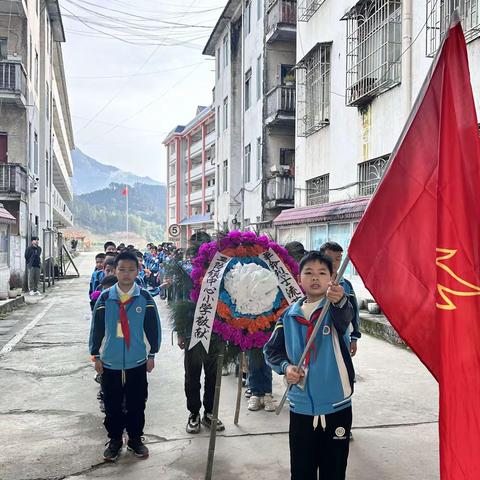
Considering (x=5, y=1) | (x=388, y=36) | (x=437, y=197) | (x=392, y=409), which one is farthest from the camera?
(x=5, y=1)

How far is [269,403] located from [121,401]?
5.41ft

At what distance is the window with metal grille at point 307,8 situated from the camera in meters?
14.3

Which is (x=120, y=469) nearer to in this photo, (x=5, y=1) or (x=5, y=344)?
(x=5, y=344)

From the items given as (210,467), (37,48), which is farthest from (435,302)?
(37,48)

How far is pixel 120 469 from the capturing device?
3.82 metres

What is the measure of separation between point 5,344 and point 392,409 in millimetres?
6402

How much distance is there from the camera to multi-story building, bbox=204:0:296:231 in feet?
58.7

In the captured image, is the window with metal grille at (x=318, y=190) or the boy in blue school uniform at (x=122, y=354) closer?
the boy in blue school uniform at (x=122, y=354)

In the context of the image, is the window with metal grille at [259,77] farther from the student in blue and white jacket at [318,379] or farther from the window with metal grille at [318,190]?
the student in blue and white jacket at [318,379]

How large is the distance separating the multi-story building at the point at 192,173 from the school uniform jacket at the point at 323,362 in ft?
107

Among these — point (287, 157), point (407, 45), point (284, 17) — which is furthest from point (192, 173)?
point (407, 45)

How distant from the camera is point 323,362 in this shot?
2.88 meters

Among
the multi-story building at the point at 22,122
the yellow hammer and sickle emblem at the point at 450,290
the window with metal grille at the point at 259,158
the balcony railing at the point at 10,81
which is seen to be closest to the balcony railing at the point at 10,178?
the multi-story building at the point at 22,122

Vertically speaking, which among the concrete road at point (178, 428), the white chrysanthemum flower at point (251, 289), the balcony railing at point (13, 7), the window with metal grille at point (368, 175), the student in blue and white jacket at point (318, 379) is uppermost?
the balcony railing at point (13, 7)
